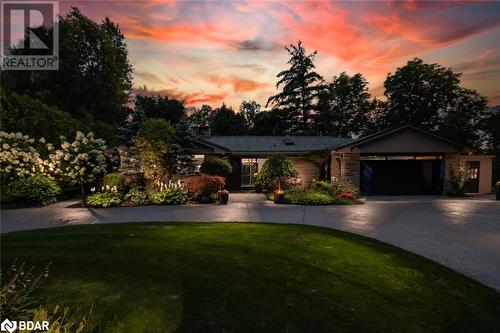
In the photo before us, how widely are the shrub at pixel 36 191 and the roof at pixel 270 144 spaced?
8.98 meters


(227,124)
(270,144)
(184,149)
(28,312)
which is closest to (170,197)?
(184,149)

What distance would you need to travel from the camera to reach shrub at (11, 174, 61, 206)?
40.0 feet

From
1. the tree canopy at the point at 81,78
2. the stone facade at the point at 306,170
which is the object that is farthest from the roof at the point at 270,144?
the tree canopy at the point at 81,78

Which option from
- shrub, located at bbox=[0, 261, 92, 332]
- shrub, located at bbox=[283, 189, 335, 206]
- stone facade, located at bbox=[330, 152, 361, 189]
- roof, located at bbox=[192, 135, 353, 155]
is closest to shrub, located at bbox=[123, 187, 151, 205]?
roof, located at bbox=[192, 135, 353, 155]

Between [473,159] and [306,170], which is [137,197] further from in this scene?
[473,159]

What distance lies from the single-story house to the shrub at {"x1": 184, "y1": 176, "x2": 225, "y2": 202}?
16.4ft

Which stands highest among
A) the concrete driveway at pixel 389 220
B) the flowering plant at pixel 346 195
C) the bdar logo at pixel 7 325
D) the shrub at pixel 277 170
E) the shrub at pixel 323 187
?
the shrub at pixel 277 170

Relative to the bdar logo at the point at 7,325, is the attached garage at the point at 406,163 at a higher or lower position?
higher

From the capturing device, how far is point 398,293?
13.2 feet

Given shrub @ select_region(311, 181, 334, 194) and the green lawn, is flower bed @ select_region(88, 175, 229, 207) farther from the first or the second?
the green lawn

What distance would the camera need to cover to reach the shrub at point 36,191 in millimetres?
12180

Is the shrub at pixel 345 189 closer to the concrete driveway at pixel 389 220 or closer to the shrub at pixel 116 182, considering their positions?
the concrete driveway at pixel 389 220

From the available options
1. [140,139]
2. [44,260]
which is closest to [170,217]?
[44,260]

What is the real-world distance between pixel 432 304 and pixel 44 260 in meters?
6.65
